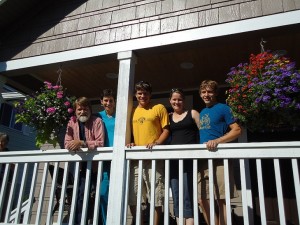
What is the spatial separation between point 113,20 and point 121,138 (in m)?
1.70

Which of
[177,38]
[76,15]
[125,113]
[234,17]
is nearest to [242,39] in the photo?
[234,17]

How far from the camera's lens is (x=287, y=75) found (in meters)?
2.86

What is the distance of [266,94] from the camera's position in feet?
9.31

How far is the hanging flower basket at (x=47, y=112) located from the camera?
12.9 feet

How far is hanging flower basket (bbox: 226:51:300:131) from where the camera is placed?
2.81 m

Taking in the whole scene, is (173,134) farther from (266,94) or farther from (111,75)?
(111,75)

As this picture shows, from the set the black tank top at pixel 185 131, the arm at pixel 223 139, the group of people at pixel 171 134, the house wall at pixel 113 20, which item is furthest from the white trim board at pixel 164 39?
the arm at pixel 223 139

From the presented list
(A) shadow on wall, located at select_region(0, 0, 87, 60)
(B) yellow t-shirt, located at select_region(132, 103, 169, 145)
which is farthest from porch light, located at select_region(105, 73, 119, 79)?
(B) yellow t-shirt, located at select_region(132, 103, 169, 145)

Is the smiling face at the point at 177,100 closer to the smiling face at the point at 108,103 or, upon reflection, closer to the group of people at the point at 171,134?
the group of people at the point at 171,134

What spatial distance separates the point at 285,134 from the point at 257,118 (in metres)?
2.20

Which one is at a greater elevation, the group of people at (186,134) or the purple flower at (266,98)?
the purple flower at (266,98)

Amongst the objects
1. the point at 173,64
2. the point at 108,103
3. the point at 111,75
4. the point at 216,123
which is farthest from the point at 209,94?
the point at 111,75

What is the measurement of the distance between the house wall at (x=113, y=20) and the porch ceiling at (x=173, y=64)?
0.22m

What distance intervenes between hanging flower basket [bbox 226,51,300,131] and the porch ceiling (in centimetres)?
60
